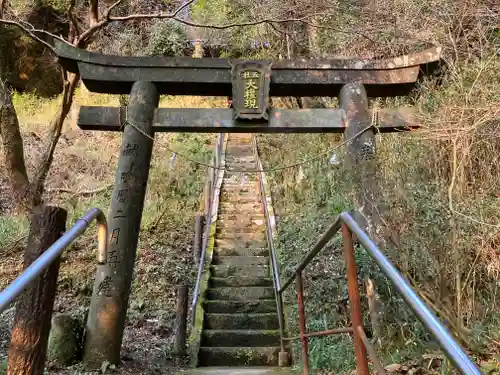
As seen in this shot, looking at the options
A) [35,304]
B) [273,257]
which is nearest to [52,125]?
[273,257]

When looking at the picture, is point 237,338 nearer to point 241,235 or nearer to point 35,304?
point 241,235

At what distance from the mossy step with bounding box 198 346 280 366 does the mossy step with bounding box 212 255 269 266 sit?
2.15 m

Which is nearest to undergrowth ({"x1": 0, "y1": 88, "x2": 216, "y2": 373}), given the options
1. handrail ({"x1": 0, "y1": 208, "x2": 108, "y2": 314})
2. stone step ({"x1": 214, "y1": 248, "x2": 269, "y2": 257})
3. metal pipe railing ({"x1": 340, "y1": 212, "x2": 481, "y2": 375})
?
stone step ({"x1": 214, "y1": 248, "x2": 269, "y2": 257})

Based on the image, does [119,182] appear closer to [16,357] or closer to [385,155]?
[16,357]

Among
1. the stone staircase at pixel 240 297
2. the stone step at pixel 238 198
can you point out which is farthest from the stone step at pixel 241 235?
the stone step at pixel 238 198

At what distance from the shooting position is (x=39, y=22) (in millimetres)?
14383

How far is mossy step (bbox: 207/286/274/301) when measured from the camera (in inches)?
278

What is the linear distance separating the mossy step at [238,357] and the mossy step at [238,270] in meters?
1.81

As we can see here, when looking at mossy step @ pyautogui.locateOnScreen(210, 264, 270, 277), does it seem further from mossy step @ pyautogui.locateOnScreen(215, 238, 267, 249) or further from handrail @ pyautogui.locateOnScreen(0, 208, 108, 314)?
handrail @ pyautogui.locateOnScreen(0, 208, 108, 314)

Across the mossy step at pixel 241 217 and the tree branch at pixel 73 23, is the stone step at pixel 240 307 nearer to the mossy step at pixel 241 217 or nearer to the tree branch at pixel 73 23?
the mossy step at pixel 241 217

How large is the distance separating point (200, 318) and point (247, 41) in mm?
10596

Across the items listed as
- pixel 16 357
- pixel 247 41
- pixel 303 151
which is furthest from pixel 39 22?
pixel 16 357

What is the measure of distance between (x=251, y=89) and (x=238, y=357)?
10.7 feet

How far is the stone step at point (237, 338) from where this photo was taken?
618 centimetres
